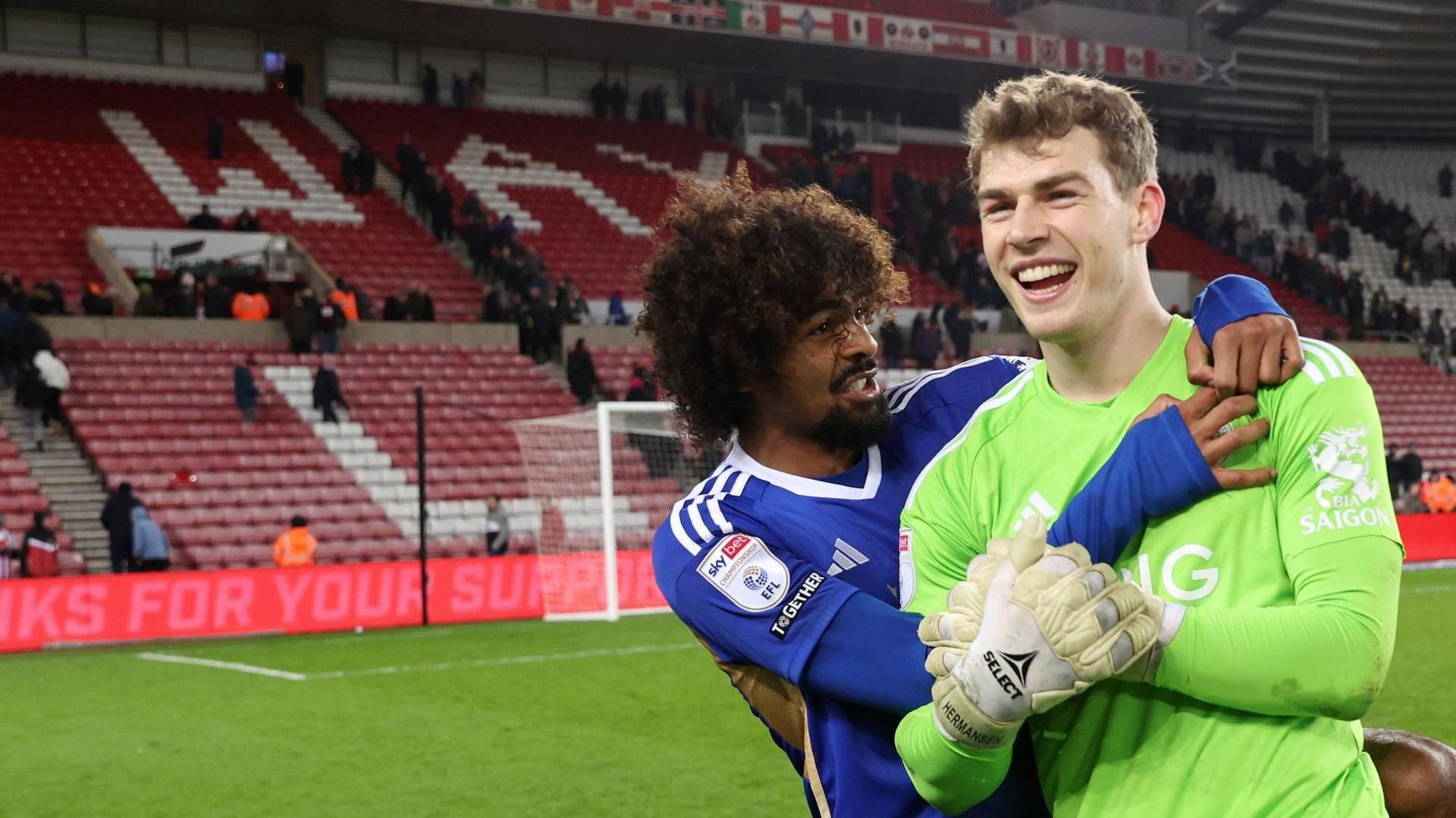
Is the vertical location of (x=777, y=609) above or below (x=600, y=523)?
above

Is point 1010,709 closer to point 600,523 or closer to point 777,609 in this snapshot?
point 777,609

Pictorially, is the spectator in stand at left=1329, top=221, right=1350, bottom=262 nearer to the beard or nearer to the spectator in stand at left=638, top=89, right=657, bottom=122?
the spectator in stand at left=638, top=89, right=657, bottom=122

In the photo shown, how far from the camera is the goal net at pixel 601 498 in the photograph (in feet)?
50.9

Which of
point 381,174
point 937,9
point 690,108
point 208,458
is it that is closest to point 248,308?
point 208,458

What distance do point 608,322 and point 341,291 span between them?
417 centimetres

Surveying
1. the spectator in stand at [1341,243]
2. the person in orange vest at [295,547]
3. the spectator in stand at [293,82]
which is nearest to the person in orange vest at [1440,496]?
the spectator in stand at [1341,243]

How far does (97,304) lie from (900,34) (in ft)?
61.0

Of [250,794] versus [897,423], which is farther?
[250,794]

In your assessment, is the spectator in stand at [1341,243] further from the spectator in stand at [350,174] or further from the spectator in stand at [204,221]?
the spectator in stand at [204,221]

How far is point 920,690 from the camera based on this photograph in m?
2.53

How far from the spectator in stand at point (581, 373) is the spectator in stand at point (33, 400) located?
6683 millimetres

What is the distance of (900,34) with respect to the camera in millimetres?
32719

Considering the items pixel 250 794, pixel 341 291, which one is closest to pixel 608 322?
pixel 341 291

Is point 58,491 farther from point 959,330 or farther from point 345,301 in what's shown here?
point 959,330
